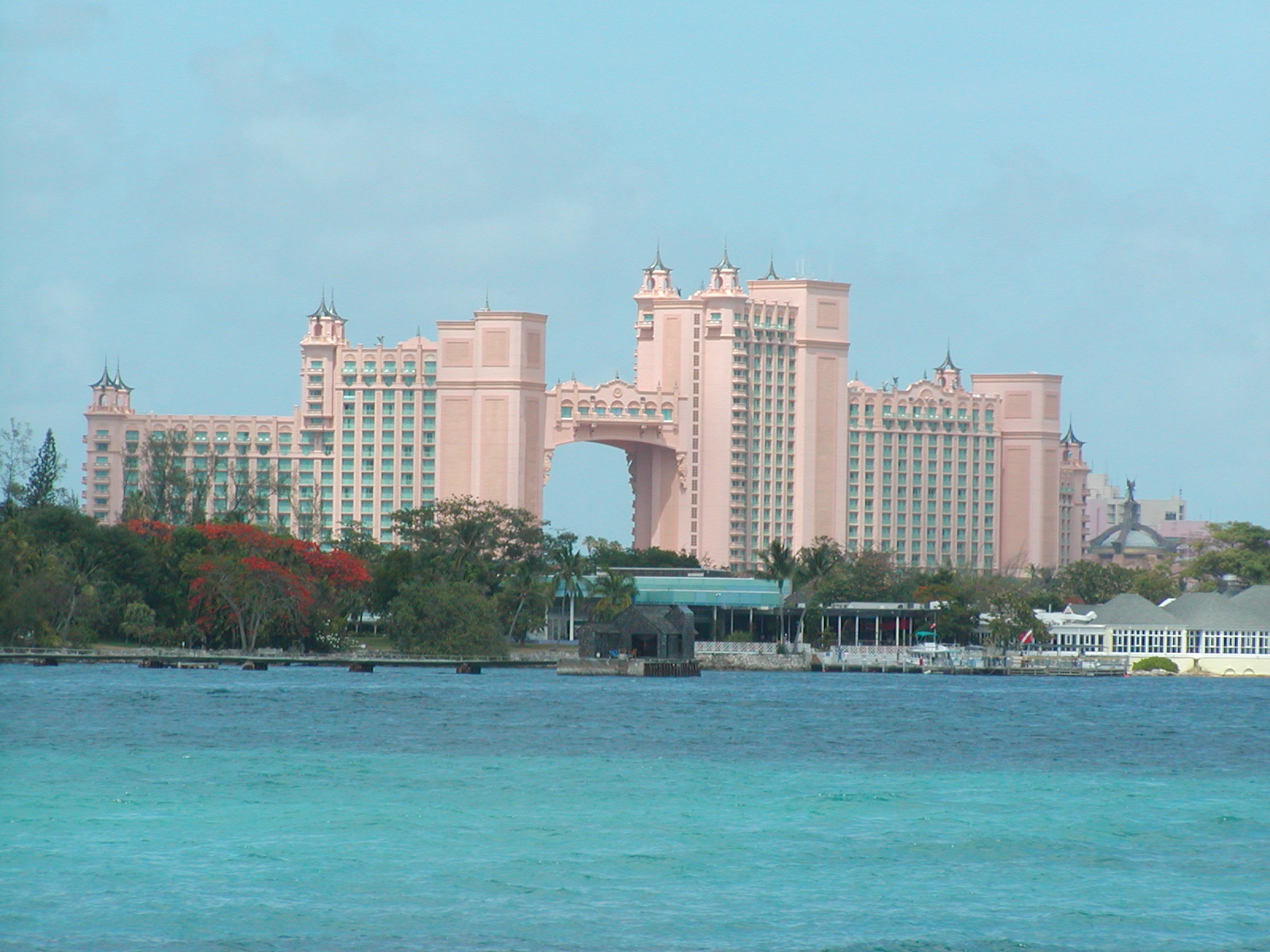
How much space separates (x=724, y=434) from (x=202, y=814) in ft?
488

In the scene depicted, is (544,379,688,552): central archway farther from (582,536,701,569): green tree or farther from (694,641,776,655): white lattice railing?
(694,641,776,655): white lattice railing

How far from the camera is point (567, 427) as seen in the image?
19075 cm

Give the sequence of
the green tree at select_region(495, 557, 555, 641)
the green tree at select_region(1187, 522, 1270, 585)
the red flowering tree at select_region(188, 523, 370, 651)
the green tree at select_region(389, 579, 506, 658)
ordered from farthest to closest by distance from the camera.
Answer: the green tree at select_region(1187, 522, 1270, 585), the green tree at select_region(495, 557, 555, 641), the green tree at select_region(389, 579, 506, 658), the red flowering tree at select_region(188, 523, 370, 651)

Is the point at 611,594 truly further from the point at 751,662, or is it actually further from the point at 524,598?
the point at 751,662

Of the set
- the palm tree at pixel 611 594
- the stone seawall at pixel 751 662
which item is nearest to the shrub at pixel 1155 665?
the stone seawall at pixel 751 662

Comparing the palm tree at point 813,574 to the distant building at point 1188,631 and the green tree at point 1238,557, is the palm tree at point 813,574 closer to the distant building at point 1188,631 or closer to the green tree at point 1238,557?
the distant building at point 1188,631

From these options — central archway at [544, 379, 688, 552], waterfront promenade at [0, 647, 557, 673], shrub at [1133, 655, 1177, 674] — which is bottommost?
waterfront promenade at [0, 647, 557, 673]

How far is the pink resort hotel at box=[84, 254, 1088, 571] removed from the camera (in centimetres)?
18862

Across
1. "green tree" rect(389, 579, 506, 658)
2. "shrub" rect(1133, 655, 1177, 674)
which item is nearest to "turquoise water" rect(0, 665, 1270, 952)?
"green tree" rect(389, 579, 506, 658)

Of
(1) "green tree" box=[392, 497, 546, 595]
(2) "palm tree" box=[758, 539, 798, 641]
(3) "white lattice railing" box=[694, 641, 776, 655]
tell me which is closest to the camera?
(1) "green tree" box=[392, 497, 546, 595]

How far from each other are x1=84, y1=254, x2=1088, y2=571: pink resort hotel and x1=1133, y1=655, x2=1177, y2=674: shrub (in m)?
59.2

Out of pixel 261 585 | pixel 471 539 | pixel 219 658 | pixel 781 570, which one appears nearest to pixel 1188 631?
pixel 781 570

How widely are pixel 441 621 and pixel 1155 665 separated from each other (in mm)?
47882

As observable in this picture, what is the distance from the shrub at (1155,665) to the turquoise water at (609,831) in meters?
57.0
